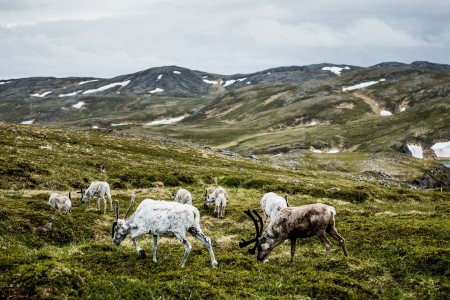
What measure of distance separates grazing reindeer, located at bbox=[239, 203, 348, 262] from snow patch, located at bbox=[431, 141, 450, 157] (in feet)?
416

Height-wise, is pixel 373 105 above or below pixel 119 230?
above

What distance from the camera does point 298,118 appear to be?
182375 mm

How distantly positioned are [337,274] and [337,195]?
30.4m

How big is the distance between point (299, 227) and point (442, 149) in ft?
427

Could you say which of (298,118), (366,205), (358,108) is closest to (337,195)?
(366,205)

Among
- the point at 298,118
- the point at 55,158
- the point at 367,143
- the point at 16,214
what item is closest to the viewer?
the point at 16,214

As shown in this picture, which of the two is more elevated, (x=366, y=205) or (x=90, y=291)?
(x=90, y=291)

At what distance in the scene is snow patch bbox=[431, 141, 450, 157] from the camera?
4985 inches

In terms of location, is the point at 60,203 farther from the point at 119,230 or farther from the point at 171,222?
the point at 171,222

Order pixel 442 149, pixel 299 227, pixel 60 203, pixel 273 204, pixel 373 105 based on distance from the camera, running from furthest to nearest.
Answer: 1. pixel 373 105
2. pixel 442 149
3. pixel 60 203
4. pixel 273 204
5. pixel 299 227

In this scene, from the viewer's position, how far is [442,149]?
420ft

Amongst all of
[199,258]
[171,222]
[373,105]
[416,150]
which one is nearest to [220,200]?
[199,258]

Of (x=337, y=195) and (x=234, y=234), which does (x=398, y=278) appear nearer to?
(x=234, y=234)

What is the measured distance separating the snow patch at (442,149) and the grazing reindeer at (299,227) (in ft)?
416
